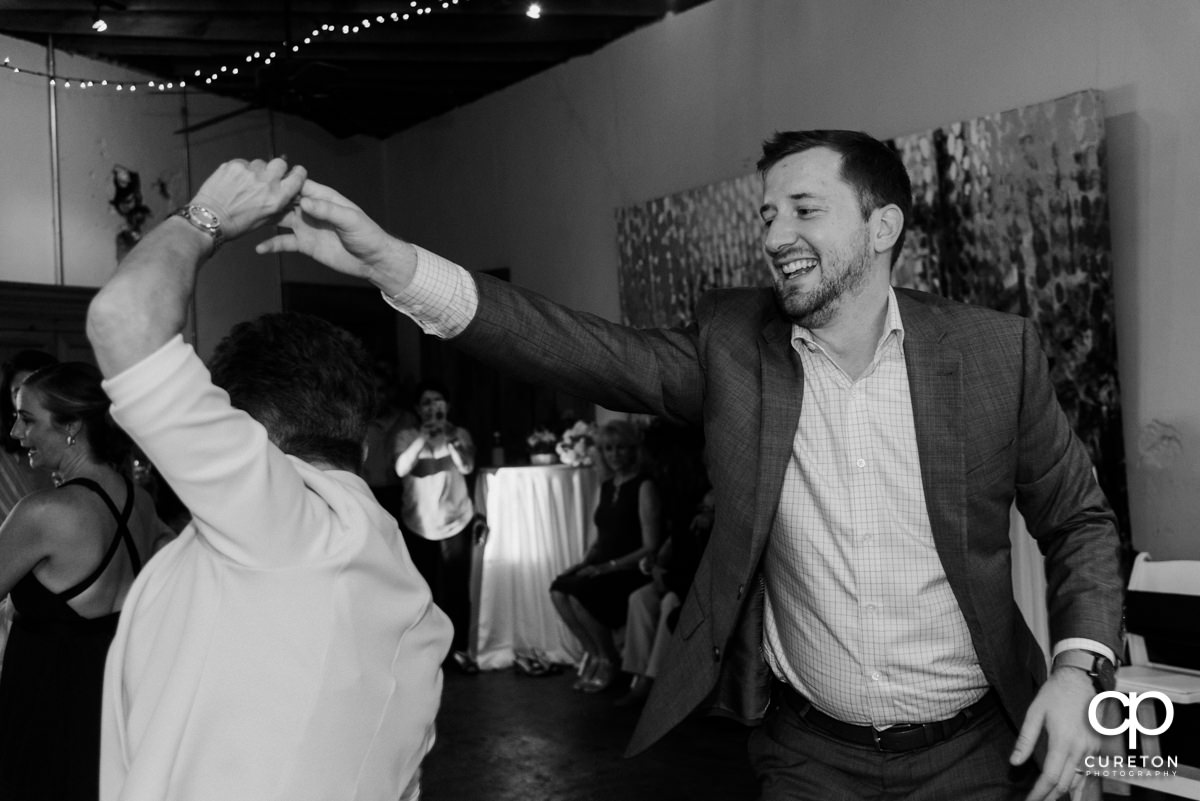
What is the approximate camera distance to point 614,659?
21.0 ft

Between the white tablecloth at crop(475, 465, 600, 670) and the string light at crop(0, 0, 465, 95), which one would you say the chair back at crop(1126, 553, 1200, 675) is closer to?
the white tablecloth at crop(475, 465, 600, 670)

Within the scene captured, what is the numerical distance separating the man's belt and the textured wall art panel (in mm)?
3387

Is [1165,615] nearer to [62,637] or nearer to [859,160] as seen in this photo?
[859,160]

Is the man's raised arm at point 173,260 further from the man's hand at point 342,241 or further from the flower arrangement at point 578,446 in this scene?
the flower arrangement at point 578,446

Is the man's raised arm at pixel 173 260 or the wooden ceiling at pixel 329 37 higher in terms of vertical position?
the wooden ceiling at pixel 329 37

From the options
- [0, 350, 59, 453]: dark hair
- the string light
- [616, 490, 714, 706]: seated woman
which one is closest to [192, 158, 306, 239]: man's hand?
[0, 350, 59, 453]: dark hair

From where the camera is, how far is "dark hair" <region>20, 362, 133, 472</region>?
→ 2.59 m

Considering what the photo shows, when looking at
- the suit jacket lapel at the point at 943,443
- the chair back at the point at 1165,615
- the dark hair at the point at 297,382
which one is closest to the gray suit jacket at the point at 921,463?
the suit jacket lapel at the point at 943,443

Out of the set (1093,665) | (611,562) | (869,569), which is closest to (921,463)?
(869,569)

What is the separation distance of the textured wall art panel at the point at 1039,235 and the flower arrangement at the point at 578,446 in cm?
227

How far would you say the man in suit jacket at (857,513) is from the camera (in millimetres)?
1825

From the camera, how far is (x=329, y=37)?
755cm

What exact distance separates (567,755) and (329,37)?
4882 mm

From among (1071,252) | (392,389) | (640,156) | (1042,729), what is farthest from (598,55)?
(1042,729)
